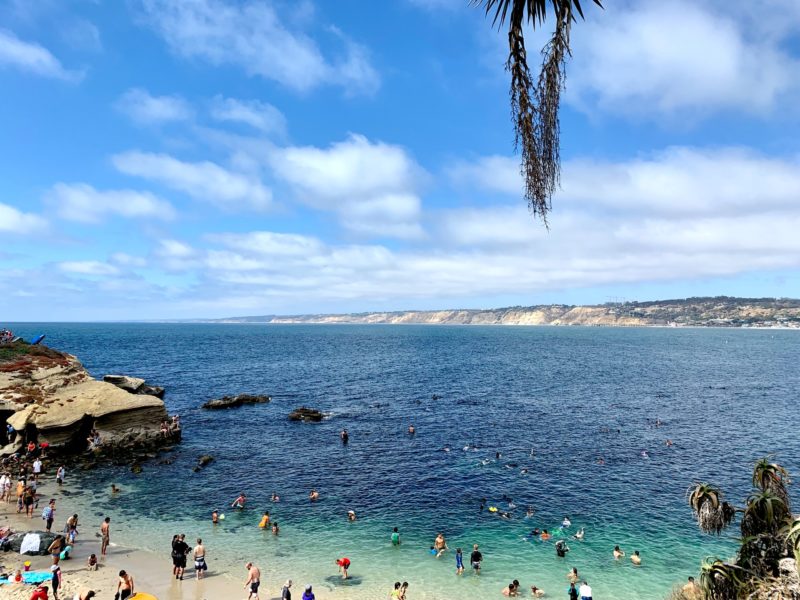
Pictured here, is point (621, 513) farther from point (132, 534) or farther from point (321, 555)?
point (132, 534)

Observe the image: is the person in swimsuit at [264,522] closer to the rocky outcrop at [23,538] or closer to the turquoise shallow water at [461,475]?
the turquoise shallow water at [461,475]

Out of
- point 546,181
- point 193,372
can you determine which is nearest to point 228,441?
point 546,181

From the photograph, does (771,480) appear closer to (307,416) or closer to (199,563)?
(199,563)

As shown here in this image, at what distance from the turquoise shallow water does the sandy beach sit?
62.5 inches

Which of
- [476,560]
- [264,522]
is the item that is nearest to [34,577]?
[264,522]

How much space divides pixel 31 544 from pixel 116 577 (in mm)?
6231

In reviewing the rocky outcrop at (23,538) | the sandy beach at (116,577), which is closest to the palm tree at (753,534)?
the sandy beach at (116,577)

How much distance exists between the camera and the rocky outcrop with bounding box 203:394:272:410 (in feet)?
233

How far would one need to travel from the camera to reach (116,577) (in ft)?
82.5

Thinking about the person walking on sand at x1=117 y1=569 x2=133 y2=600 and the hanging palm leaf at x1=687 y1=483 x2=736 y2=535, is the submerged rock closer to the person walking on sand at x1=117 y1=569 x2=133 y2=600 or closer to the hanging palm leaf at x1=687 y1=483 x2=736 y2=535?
the person walking on sand at x1=117 y1=569 x2=133 y2=600

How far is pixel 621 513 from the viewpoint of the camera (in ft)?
113

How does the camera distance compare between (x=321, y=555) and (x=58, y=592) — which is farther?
(x=321, y=555)

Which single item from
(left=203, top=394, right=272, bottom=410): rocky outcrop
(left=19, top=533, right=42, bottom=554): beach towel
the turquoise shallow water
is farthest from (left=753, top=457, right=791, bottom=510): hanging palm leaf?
(left=203, top=394, right=272, bottom=410): rocky outcrop

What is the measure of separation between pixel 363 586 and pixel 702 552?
20453mm
